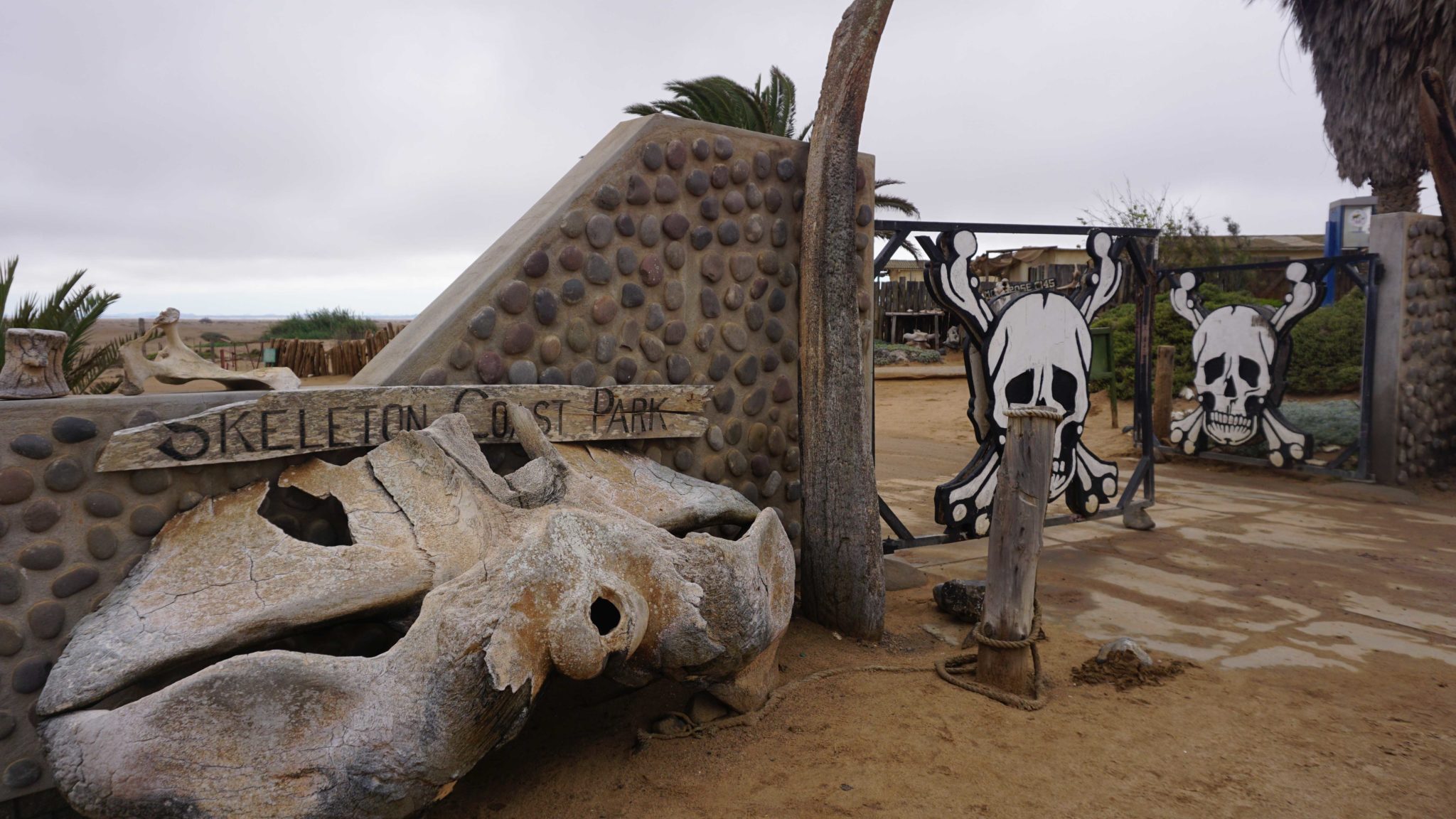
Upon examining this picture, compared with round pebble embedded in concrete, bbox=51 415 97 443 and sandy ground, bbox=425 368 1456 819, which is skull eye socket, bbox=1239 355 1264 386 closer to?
sandy ground, bbox=425 368 1456 819

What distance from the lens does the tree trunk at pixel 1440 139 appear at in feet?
24.3

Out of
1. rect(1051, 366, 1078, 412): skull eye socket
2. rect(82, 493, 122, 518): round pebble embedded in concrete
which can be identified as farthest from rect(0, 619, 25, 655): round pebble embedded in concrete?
rect(1051, 366, 1078, 412): skull eye socket

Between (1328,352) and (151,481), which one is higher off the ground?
(1328,352)

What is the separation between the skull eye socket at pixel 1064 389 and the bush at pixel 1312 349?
7.20m

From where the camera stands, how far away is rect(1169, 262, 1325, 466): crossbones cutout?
826cm

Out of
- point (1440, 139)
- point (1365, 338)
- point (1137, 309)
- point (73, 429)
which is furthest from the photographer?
point (1365, 338)

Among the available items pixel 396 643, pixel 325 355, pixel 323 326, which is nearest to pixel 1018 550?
pixel 396 643

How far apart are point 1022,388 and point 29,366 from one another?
4.77 m

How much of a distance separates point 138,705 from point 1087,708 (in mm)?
3188

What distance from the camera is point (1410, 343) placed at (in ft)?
26.1

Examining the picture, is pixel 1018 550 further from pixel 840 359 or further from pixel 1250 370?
pixel 1250 370

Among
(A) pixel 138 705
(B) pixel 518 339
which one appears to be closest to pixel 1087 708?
(B) pixel 518 339

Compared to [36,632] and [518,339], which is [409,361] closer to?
[518,339]

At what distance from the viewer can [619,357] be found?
3.66 metres
